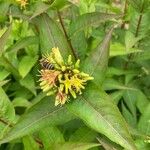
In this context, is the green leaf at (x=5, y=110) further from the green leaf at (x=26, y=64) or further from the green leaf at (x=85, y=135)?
the green leaf at (x=26, y=64)

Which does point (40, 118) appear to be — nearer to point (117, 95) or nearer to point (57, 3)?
point (57, 3)

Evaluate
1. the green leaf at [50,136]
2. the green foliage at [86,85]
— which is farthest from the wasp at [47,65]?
the green leaf at [50,136]

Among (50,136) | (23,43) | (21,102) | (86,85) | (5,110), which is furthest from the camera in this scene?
(21,102)

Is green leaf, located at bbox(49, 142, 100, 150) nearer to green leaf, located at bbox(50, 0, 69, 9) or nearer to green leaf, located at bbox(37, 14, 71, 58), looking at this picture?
green leaf, located at bbox(37, 14, 71, 58)

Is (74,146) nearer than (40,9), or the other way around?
(74,146)

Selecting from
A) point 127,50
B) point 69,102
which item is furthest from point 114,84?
point 69,102

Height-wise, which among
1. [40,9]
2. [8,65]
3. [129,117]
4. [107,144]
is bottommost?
[129,117]

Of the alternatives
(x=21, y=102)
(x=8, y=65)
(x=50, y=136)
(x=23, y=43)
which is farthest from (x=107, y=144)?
(x=8, y=65)
